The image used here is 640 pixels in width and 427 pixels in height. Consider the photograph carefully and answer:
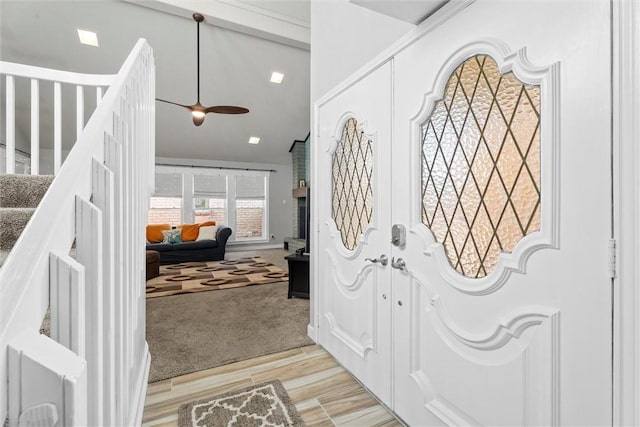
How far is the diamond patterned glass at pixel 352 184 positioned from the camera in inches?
72.4

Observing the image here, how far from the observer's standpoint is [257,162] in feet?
26.8

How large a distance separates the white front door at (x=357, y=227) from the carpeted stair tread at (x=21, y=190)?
1610 millimetres

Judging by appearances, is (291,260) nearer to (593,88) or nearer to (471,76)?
(471,76)

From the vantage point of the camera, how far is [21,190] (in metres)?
1.50

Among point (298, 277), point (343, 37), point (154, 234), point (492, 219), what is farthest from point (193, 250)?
point (492, 219)

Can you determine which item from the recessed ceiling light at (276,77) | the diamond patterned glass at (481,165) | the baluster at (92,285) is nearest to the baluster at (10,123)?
the baluster at (92,285)

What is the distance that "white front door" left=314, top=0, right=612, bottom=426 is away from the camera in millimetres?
886

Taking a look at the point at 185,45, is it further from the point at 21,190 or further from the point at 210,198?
the point at 21,190

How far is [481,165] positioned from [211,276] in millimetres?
4419

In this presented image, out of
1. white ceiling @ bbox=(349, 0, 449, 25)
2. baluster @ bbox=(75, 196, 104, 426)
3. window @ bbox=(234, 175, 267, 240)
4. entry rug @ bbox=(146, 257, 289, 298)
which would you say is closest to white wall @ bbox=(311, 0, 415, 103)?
white ceiling @ bbox=(349, 0, 449, 25)

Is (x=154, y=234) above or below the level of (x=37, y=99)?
below

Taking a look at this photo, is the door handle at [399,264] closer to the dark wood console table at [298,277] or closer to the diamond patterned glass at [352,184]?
the diamond patterned glass at [352,184]

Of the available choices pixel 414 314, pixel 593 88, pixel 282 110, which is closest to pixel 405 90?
pixel 593 88

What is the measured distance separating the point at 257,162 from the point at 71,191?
780 centimetres
